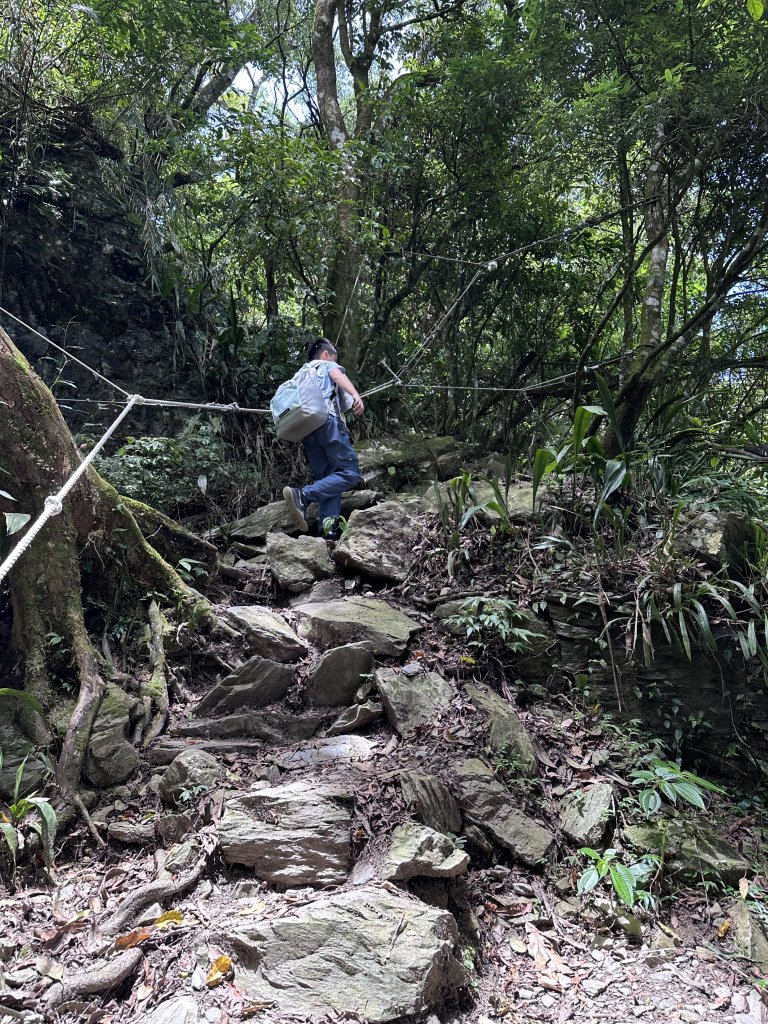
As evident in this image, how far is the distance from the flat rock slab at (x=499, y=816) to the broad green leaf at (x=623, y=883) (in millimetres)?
302

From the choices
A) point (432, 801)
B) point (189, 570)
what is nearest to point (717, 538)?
point (432, 801)

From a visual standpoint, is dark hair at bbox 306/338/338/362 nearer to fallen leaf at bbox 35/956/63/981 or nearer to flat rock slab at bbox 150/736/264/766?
flat rock slab at bbox 150/736/264/766

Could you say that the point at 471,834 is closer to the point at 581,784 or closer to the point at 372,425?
the point at 581,784

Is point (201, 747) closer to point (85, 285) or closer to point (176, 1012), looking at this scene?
point (176, 1012)

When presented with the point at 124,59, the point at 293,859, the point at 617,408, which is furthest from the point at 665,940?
the point at 124,59

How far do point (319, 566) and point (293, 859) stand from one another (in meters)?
2.36

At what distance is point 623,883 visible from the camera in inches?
113

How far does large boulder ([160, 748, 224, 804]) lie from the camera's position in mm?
3053

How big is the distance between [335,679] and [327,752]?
467 millimetres

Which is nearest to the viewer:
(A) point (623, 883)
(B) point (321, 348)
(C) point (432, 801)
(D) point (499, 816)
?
(A) point (623, 883)

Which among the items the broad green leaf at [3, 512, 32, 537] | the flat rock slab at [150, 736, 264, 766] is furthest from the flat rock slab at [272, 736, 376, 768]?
the broad green leaf at [3, 512, 32, 537]

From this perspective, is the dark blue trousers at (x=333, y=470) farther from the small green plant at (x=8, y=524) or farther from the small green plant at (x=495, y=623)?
the small green plant at (x=8, y=524)

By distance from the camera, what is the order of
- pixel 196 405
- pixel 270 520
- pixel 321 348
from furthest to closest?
pixel 321 348 → pixel 270 520 → pixel 196 405

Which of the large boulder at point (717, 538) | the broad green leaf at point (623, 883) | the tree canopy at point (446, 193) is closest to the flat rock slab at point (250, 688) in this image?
the broad green leaf at point (623, 883)
